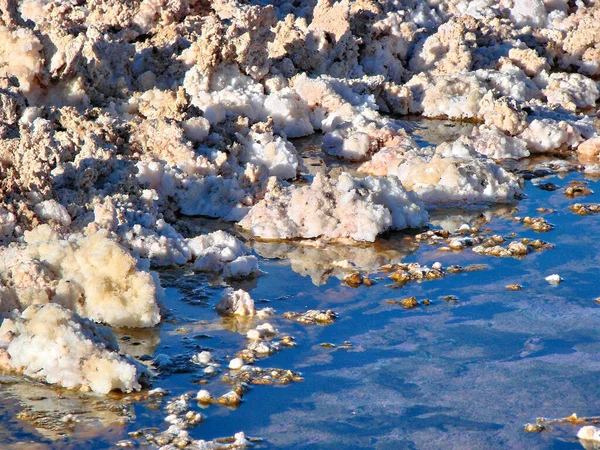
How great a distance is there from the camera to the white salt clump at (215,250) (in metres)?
Answer: 5.50

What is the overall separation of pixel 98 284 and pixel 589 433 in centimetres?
235

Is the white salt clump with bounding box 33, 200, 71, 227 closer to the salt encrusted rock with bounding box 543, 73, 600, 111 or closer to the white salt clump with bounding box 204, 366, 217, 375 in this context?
the white salt clump with bounding box 204, 366, 217, 375

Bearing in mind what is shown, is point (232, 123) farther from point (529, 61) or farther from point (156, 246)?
point (529, 61)

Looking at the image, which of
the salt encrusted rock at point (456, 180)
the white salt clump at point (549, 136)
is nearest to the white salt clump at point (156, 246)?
the salt encrusted rock at point (456, 180)

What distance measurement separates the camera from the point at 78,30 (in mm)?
8391

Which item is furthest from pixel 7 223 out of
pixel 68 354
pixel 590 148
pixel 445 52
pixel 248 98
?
pixel 445 52

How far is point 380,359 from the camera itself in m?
4.44

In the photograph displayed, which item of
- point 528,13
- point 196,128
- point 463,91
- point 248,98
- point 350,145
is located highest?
point 528,13

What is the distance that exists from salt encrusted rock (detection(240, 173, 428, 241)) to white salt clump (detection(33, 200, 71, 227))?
1.23 metres

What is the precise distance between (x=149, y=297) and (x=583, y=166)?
15.0ft

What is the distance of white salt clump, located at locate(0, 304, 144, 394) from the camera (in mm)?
3943

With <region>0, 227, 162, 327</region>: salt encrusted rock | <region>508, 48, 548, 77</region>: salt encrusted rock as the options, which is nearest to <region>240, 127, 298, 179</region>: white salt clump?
<region>0, 227, 162, 327</region>: salt encrusted rock

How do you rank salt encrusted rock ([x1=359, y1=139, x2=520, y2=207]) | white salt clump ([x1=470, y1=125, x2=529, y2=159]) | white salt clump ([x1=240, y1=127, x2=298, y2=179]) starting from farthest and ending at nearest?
1. white salt clump ([x1=470, y1=125, x2=529, y2=159])
2. white salt clump ([x1=240, y1=127, x2=298, y2=179])
3. salt encrusted rock ([x1=359, y1=139, x2=520, y2=207])

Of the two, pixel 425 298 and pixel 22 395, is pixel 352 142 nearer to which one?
pixel 425 298
